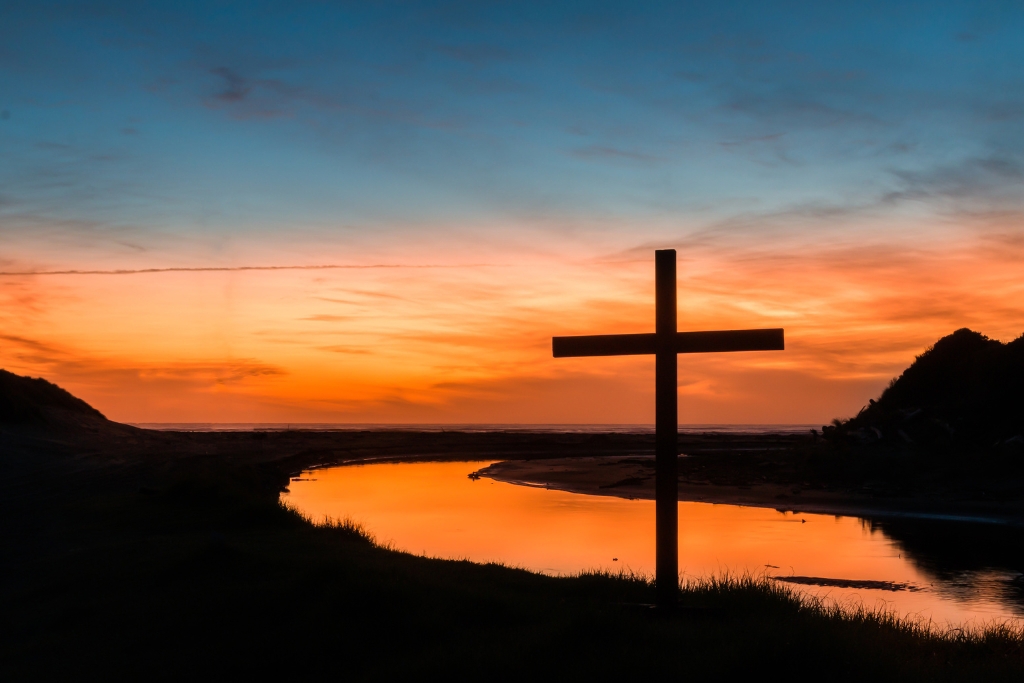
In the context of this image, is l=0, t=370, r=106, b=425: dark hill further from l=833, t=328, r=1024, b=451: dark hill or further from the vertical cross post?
the vertical cross post

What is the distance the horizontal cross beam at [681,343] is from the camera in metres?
9.14

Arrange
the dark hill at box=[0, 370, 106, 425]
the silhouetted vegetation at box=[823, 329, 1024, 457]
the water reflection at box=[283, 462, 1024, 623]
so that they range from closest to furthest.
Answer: the water reflection at box=[283, 462, 1024, 623], the silhouetted vegetation at box=[823, 329, 1024, 457], the dark hill at box=[0, 370, 106, 425]

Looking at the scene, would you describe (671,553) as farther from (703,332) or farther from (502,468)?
(502,468)

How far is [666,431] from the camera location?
30.1 feet

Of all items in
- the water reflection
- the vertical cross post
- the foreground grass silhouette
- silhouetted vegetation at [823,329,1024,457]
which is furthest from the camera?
silhouetted vegetation at [823,329,1024,457]

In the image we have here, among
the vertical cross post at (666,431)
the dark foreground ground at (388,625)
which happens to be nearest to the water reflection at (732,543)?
the dark foreground ground at (388,625)

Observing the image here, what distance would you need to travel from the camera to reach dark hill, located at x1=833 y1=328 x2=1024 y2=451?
28109mm

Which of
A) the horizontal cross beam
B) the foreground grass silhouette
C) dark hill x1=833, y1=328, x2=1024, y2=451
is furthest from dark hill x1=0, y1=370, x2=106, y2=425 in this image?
the horizontal cross beam

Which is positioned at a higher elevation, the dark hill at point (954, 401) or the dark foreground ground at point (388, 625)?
the dark hill at point (954, 401)

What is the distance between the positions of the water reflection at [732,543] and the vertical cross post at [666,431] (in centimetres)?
499

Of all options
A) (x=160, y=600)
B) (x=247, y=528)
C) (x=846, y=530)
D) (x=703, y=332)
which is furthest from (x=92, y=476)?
(x=703, y=332)

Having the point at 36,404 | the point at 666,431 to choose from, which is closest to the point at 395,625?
the point at 666,431

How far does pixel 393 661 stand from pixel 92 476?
24.6 metres

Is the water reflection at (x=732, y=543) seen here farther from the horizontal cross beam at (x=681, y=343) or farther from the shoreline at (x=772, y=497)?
the horizontal cross beam at (x=681, y=343)
